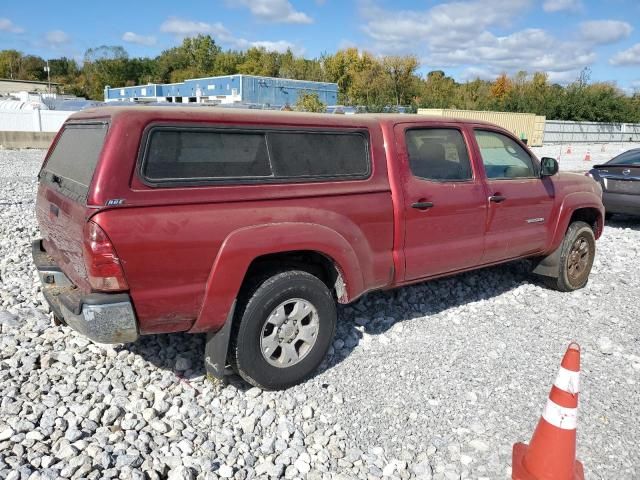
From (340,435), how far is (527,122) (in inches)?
1496

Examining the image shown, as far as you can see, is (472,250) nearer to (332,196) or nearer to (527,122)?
(332,196)

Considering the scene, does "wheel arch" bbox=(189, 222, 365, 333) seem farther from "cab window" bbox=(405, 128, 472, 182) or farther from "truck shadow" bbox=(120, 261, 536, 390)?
"cab window" bbox=(405, 128, 472, 182)

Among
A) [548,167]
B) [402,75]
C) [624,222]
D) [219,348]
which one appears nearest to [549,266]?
[548,167]

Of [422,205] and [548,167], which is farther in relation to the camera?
[548,167]

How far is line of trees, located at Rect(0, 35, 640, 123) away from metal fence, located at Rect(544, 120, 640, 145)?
3.59 ft

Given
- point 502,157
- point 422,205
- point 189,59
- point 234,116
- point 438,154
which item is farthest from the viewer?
point 189,59

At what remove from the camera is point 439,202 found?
4402 mm

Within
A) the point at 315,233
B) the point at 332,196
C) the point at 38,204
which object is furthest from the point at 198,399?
the point at 38,204

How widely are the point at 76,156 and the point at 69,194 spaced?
1.21ft

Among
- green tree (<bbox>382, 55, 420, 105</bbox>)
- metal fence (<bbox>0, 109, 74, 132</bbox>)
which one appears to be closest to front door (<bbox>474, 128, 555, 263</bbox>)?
metal fence (<bbox>0, 109, 74, 132</bbox>)

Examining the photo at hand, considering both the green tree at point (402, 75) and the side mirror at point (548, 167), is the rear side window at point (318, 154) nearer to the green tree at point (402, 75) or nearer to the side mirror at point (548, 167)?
the side mirror at point (548, 167)

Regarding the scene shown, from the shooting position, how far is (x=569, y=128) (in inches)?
1610

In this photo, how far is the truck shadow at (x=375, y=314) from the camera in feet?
13.4

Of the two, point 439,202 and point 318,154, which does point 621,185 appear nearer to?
point 439,202
